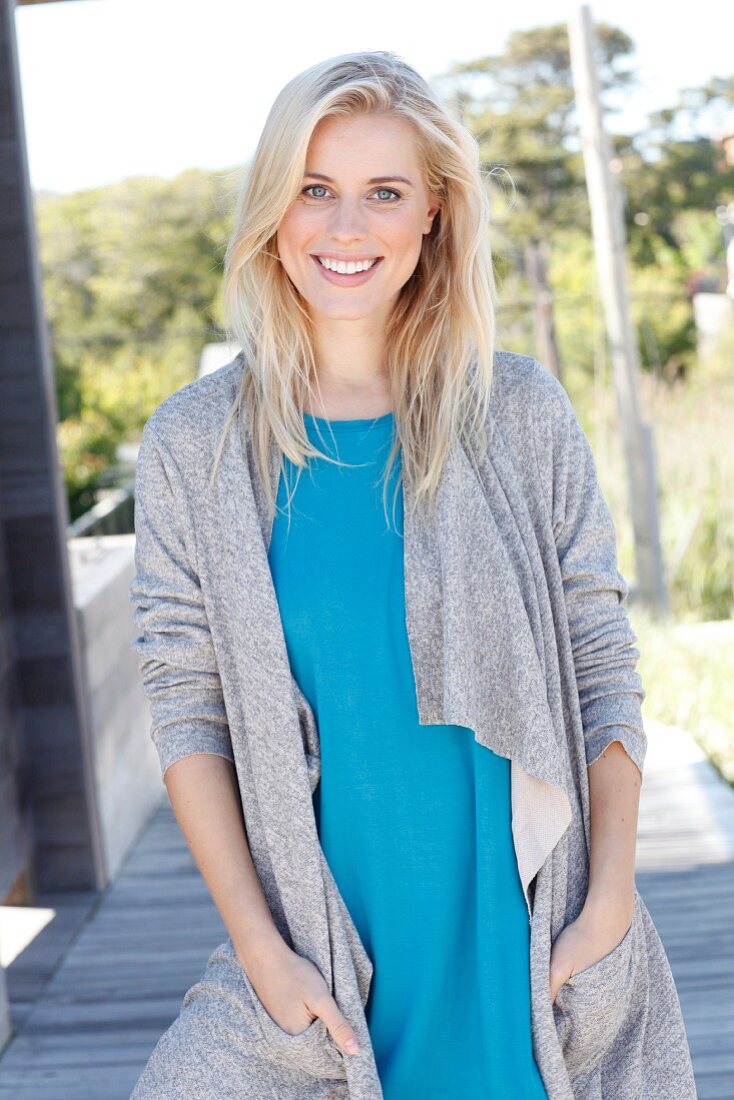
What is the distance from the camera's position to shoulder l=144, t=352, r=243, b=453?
1.60 metres

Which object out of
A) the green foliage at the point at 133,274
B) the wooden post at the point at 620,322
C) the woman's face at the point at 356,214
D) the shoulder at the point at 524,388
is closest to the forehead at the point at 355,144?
the woman's face at the point at 356,214

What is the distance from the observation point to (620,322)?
26.3ft

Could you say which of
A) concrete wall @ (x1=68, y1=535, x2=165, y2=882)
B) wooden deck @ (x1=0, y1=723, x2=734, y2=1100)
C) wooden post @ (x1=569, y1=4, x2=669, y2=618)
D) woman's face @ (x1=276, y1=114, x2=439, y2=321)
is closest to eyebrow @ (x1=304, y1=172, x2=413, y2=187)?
woman's face @ (x1=276, y1=114, x2=439, y2=321)

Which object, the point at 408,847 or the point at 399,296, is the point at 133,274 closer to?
the point at 399,296

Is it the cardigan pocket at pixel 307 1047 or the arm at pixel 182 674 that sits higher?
the arm at pixel 182 674

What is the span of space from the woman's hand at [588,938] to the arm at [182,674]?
337mm

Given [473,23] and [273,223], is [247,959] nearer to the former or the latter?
[273,223]

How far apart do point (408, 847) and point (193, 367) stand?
1688 centimetres

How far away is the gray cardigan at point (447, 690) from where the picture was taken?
1476 millimetres

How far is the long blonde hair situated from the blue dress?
16cm

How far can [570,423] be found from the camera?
1.64 m

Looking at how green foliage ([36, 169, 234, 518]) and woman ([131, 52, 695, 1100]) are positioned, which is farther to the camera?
green foliage ([36, 169, 234, 518])

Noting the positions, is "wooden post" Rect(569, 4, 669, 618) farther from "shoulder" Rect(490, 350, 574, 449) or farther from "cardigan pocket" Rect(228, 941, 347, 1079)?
"cardigan pocket" Rect(228, 941, 347, 1079)

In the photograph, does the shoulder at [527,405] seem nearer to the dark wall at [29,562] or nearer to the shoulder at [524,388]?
the shoulder at [524,388]
